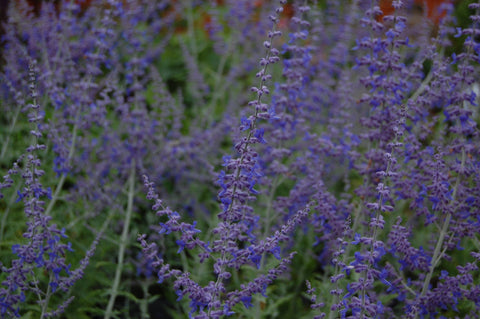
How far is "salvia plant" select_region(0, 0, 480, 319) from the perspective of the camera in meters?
2.85

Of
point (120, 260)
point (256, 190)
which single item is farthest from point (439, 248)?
point (120, 260)

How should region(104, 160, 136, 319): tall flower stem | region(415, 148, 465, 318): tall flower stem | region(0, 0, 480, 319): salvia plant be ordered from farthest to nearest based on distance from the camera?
region(104, 160, 136, 319): tall flower stem
region(415, 148, 465, 318): tall flower stem
region(0, 0, 480, 319): salvia plant

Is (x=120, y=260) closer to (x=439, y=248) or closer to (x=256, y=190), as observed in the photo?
(x=256, y=190)

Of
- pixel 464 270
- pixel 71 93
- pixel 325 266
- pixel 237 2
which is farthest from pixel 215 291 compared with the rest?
pixel 237 2

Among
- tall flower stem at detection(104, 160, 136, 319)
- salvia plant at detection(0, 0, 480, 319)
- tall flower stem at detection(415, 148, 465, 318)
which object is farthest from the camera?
tall flower stem at detection(104, 160, 136, 319)

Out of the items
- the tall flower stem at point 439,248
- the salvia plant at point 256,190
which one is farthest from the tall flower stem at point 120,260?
the tall flower stem at point 439,248

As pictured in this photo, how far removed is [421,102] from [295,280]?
2117 millimetres

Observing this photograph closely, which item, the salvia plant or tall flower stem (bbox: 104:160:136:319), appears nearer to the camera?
the salvia plant

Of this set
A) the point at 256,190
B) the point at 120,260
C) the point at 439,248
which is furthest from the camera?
the point at 120,260

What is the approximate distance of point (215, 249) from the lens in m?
2.72

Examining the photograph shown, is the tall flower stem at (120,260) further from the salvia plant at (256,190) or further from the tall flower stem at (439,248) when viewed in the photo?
the tall flower stem at (439,248)

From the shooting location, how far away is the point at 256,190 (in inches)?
126

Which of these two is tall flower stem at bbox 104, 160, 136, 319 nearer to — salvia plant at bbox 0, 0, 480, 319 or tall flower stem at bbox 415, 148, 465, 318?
salvia plant at bbox 0, 0, 480, 319

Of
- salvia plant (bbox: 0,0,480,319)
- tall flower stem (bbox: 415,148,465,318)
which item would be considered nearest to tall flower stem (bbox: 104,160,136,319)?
salvia plant (bbox: 0,0,480,319)
